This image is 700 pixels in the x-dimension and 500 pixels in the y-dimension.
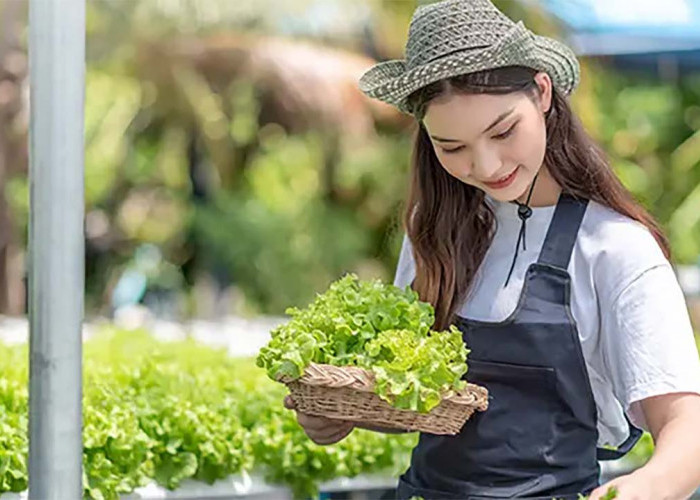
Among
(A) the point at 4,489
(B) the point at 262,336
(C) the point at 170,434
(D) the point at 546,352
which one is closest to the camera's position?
(D) the point at 546,352

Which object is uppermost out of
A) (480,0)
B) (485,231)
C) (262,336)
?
(480,0)

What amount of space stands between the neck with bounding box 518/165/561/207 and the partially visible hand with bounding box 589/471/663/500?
607 mm

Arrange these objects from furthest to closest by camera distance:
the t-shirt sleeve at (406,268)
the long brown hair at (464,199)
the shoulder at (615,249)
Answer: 1. the t-shirt sleeve at (406,268)
2. the long brown hair at (464,199)
3. the shoulder at (615,249)

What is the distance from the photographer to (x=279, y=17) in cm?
1501

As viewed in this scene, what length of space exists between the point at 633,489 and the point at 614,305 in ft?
1.19

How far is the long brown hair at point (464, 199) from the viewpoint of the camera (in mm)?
2543

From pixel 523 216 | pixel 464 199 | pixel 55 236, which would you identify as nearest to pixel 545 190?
pixel 523 216

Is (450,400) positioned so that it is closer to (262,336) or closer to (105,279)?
(262,336)

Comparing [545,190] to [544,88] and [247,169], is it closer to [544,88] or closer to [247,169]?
[544,88]

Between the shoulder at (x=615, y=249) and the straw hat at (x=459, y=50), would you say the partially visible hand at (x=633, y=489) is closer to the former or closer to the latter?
the shoulder at (x=615, y=249)

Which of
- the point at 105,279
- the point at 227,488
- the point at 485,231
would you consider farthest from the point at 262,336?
the point at 105,279

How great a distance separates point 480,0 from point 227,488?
5.34ft

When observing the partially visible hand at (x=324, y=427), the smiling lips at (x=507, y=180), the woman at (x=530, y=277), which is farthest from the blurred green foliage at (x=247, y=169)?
the smiling lips at (x=507, y=180)

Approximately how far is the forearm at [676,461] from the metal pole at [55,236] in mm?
913
